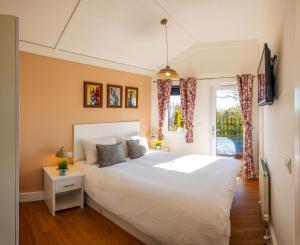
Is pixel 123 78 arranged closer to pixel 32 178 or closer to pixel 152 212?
pixel 32 178

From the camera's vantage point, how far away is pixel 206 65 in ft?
16.1

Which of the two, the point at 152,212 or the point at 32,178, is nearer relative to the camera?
the point at 152,212

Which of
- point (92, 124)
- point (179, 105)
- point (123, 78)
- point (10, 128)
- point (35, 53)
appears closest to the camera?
point (10, 128)

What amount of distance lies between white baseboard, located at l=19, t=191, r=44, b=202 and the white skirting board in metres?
0.77

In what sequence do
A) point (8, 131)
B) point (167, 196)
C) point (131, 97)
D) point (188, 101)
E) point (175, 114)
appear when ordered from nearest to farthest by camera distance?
point (8, 131) → point (167, 196) → point (131, 97) → point (188, 101) → point (175, 114)

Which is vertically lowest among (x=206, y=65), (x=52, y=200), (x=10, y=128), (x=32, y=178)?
(x=52, y=200)

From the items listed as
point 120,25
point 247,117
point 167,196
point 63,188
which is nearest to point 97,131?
point 63,188

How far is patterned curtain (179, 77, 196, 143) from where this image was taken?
4.98 m

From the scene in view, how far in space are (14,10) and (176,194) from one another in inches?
114

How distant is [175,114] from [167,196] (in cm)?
347

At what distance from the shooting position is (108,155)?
3432mm

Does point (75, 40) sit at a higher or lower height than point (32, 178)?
higher

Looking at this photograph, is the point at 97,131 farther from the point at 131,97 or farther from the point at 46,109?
the point at 131,97

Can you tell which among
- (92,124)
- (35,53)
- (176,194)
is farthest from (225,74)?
(35,53)
